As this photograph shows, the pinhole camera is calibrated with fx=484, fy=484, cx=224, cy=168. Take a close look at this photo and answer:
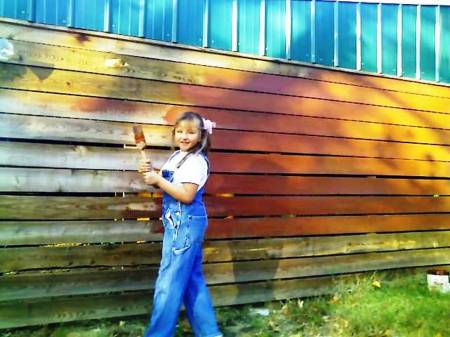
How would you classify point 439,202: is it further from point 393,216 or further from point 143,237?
point 143,237

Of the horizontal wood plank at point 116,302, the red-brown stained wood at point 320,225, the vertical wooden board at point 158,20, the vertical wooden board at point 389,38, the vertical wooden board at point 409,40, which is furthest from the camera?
the vertical wooden board at point 409,40

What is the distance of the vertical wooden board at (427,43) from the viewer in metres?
5.46

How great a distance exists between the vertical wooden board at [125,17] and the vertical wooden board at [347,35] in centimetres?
217

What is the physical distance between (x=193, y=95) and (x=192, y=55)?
36cm

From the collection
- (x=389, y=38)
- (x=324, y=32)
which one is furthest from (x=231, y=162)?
(x=389, y=38)

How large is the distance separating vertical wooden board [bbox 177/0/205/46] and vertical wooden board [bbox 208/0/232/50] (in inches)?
3.8

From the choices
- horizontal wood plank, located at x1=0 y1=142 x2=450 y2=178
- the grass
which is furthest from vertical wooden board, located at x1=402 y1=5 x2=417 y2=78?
the grass

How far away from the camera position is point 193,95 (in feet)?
14.0

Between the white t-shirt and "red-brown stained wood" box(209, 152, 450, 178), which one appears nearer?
the white t-shirt

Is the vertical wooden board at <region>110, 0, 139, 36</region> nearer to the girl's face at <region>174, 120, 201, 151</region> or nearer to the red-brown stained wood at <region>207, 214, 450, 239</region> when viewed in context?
the girl's face at <region>174, 120, 201, 151</region>

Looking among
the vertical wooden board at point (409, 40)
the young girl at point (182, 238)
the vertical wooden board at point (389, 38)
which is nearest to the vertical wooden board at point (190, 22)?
the young girl at point (182, 238)

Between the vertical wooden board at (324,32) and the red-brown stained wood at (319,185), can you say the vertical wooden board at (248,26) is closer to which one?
the vertical wooden board at (324,32)

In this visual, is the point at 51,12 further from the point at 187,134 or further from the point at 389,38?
the point at 389,38

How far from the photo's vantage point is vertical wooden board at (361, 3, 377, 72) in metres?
5.12
